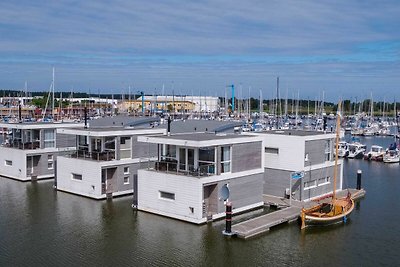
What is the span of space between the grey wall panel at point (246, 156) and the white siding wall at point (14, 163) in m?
16.8

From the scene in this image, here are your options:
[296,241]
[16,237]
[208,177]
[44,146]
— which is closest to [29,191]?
[44,146]

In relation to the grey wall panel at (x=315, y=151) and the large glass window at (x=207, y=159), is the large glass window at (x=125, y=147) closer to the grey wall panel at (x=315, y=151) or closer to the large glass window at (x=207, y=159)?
the large glass window at (x=207, y=159)

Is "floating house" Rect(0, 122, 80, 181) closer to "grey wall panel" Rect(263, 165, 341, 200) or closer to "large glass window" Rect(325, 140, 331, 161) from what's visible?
"grey wall panel" Rect(263, 165, 341, 200)

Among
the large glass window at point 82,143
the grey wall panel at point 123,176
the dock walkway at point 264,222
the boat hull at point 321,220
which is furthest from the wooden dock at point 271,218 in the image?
the large glass window at point 82,143

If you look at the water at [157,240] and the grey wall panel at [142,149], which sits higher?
the grey wall panel at [142,149]

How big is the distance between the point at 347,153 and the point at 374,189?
65.8 feet

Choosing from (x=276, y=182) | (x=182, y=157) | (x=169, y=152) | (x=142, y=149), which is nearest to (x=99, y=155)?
(x=142, y=149)

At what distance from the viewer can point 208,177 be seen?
75.2ft

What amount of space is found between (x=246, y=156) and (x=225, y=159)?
1.71 meters

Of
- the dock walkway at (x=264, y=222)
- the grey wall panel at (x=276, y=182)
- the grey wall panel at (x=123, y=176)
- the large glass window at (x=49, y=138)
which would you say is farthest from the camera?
the large glass window at (x=49, y=138)

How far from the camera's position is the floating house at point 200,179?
22.8 m

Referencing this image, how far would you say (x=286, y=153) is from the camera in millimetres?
27297

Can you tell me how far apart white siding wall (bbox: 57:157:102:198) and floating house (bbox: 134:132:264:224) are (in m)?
3.70

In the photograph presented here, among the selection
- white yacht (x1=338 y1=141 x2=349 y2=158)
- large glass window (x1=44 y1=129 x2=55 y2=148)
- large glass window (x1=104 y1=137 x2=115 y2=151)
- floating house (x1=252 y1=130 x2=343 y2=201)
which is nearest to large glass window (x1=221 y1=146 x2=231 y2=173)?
floating house (x1=252 y1=130 x2=343 y2=201)
